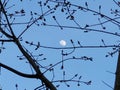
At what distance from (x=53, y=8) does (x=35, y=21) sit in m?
0.36

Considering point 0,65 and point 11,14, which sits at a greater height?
point 11,14

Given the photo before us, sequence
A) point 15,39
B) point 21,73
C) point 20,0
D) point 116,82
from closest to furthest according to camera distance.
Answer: point 116,82, point 21,73, point 15,39, point 20,0

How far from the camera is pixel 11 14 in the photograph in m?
5.76

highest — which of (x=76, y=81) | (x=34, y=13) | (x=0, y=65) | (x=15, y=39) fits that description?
(x=34, y=13)

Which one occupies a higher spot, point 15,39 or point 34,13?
point 34,13

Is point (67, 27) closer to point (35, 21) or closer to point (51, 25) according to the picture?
point (51, 25)

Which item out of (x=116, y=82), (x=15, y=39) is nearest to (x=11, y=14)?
(x=15, y=39)

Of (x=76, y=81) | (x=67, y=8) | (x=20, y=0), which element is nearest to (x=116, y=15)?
(x=67, y=8)

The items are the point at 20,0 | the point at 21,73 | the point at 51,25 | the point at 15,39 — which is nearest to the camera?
the point at 21,73

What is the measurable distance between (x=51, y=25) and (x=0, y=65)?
105 centimetres

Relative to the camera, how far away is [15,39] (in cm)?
462

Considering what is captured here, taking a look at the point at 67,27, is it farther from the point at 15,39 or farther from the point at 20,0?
the point at 20,0

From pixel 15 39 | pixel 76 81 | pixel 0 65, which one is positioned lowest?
pixel 76 81

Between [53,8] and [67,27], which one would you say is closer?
[67,27]
